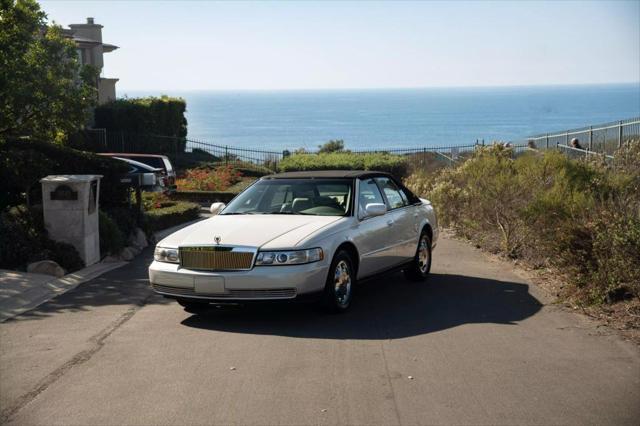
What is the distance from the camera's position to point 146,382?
20.7 ft

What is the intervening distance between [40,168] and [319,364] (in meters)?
8.54

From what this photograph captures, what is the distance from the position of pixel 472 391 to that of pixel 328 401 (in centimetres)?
108

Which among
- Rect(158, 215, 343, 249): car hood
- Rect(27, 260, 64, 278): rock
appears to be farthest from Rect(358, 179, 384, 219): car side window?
Rect(27, 260, 64, 278): rock

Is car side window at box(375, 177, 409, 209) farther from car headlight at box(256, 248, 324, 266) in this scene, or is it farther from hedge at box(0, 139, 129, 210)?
hedge at box(0, 139, 129, 210)

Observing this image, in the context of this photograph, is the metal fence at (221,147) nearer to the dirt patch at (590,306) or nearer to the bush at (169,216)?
the bush at (169,216)

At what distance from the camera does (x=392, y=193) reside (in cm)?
1074

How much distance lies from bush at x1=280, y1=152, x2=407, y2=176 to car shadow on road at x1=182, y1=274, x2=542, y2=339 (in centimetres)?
1648

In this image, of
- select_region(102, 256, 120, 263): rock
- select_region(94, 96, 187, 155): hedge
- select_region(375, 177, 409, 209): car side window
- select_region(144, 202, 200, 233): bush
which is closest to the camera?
select_region(375, 177, 409, 209): car side window

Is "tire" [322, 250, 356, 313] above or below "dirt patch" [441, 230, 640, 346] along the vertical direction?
above

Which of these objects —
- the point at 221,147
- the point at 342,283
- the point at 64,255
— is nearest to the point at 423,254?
the point at 342,283

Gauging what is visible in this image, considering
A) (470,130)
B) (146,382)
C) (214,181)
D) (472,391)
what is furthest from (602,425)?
(470,130)

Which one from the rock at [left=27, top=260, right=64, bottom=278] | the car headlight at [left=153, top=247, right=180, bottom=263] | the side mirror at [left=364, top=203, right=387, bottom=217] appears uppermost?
the side mirror at [left=364, top=203, right=387, bottom=217]

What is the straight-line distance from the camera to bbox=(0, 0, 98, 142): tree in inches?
590

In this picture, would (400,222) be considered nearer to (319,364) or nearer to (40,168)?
(319,364)
